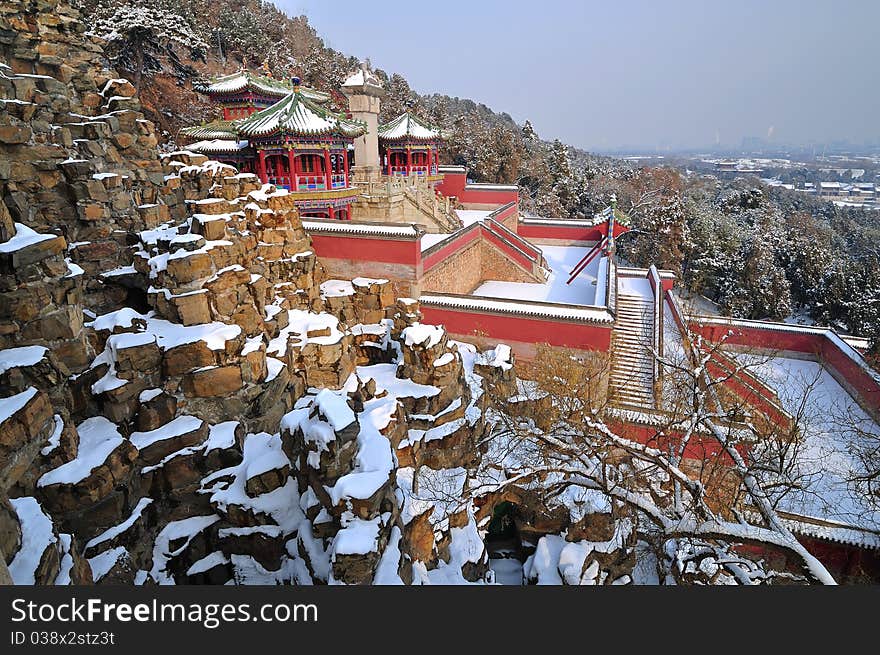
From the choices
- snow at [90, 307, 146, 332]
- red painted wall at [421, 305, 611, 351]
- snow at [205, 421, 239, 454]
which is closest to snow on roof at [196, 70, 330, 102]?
red painted wall at [421, 305, 611, 351]

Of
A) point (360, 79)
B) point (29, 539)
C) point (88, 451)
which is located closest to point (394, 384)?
point (88, 451)

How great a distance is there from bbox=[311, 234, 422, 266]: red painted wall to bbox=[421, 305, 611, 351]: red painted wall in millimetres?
1877

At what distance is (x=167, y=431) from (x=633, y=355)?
43.7ft

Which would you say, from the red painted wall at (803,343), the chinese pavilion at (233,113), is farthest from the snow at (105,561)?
the red painted wall at (803,343)

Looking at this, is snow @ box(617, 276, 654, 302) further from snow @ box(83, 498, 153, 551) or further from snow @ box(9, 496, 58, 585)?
snow @ box(9, 496, 58, 585)

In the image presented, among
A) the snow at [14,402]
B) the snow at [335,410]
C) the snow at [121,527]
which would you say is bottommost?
the snow at [121,527]

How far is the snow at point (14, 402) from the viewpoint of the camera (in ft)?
18.5

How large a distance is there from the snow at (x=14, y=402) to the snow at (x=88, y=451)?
3.31 ft

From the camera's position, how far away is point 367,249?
15391 millimetres

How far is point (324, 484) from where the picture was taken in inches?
253

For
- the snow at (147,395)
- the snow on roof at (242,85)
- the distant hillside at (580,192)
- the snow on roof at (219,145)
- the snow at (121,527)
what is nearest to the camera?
the snow at (121,527)

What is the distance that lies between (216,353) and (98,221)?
15.8 feet

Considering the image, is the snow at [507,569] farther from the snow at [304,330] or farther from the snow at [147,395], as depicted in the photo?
the snow at [147,395]

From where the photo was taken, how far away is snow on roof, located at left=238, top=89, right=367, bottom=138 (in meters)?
15.9
